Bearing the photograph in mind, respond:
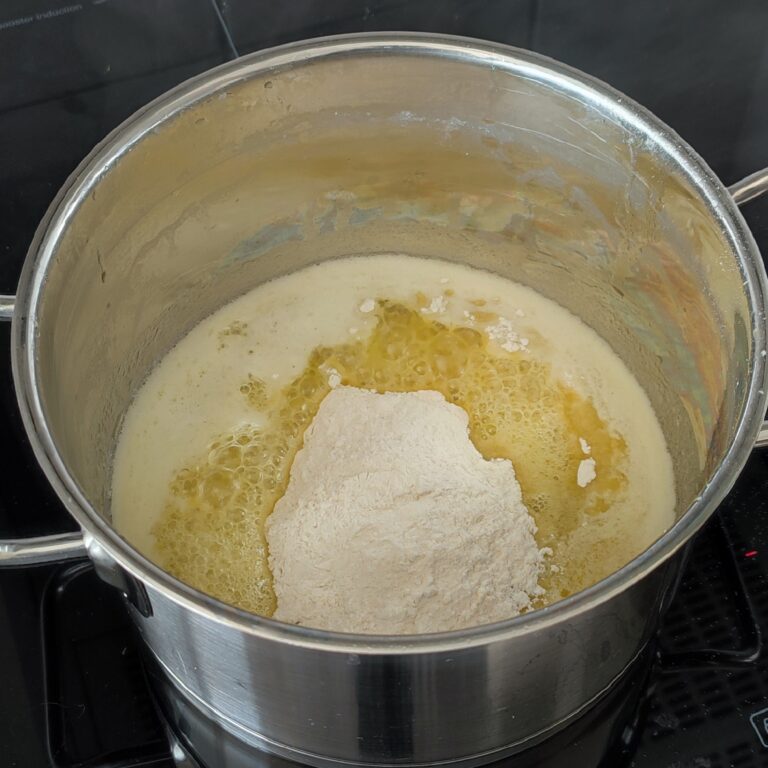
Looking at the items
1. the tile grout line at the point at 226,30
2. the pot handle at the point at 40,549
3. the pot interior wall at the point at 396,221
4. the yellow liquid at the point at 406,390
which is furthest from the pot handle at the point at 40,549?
the tile grout line at the point at 226,30

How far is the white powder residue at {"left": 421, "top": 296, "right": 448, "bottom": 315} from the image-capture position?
1113mm

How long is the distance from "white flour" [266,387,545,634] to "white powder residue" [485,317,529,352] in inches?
5.0

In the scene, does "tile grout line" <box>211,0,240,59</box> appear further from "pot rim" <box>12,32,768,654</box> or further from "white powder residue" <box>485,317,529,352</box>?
"white powder residue" <box>485,317,529,352</box>

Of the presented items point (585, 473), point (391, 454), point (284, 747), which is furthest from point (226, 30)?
point (284, 747)

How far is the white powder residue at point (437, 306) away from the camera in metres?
1.11

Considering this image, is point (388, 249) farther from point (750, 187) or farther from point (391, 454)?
point (750, 187)

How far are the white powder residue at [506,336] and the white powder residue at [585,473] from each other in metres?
0.16

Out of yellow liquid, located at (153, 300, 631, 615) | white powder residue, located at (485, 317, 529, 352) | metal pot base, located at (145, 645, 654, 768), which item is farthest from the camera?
white powder residue, located at (485, 317, 529, 352)

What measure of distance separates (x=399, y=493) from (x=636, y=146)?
0.38m

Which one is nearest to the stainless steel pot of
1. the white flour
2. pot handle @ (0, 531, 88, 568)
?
pot handle @ (0, 531, 88, 568)

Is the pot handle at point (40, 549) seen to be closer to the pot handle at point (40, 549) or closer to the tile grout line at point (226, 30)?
the pot handle at point (40, 549)

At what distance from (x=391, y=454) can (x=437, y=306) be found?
247 millimetres

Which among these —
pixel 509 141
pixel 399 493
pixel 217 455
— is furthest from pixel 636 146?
pixel 217 455

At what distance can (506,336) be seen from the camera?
109cm
